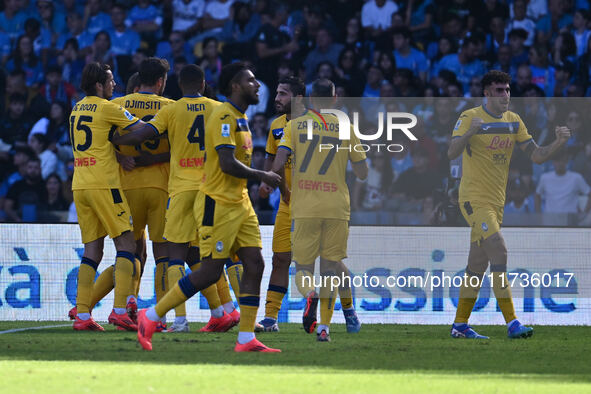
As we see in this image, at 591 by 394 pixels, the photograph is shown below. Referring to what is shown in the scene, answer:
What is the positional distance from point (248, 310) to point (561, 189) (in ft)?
20.9

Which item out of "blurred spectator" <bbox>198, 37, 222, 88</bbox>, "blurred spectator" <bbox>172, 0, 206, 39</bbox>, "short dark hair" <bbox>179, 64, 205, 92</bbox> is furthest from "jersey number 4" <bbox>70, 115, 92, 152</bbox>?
"blurred spectator" <bbox>172, 0, 206, 39</bbox>

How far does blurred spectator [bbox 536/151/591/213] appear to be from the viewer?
11.7 meters

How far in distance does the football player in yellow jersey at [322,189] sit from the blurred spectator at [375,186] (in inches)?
136

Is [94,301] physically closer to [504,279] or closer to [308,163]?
[308,163]

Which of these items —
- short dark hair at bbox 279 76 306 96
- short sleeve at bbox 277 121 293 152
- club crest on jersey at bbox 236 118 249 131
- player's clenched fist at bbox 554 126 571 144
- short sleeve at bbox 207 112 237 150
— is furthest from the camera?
short dark hair at bbox 279 76 306 96

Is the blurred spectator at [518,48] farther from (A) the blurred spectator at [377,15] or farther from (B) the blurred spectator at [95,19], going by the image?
(B) the blurred spectator at [95,19]

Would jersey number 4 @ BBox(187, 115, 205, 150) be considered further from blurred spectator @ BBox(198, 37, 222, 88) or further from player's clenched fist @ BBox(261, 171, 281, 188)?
blurred spectator @ BBox(198, 37, 222, 88)

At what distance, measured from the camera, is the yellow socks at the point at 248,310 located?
22.6ft

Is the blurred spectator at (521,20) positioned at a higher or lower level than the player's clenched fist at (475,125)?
higher

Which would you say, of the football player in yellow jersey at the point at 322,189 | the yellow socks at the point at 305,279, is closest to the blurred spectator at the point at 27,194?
the yellow socks at the point at 305,279

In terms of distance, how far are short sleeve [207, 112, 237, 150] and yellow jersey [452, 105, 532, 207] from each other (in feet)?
9.22

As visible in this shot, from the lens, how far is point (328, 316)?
8141 mm

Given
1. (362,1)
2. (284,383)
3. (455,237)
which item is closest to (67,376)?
(284,383)

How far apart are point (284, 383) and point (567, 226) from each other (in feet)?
20.7
